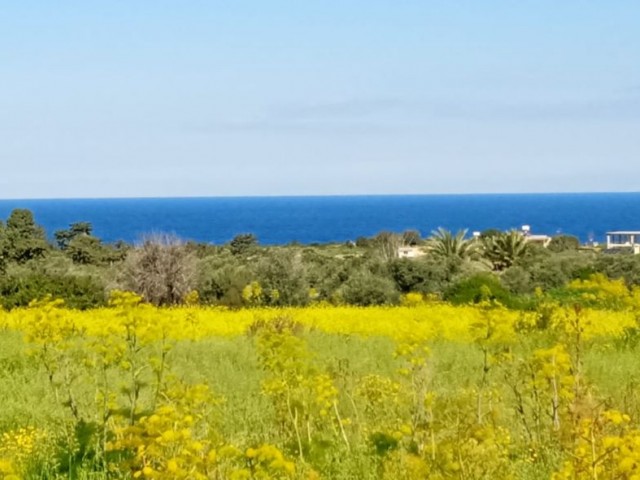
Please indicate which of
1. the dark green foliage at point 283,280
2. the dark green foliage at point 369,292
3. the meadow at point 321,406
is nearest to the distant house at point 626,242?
the dark green foliage at point 369,292

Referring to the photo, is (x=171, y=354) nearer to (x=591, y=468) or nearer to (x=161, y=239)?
(x=591, y=468)

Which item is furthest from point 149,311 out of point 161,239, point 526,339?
point 161,239

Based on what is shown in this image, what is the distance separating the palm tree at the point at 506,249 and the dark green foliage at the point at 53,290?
1961 centimetres

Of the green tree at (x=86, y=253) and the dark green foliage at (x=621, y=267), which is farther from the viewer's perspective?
the green tree at (x=86, y=253)

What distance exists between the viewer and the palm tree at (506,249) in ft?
126

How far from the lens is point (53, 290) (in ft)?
75.3

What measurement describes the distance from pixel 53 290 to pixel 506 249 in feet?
70.5

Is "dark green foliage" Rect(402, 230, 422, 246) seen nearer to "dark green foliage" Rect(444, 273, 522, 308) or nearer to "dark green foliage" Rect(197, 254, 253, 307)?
"dark green foliage" Rect(197, 254, 253, 307)

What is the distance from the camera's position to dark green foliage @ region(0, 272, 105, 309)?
22625mm

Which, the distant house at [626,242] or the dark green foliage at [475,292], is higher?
the dark green foliage at [475,292]

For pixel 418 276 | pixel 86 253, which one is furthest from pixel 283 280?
pixel 86 253

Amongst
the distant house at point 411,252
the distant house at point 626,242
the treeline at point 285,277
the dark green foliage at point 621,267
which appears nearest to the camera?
the treeline at point 285,277

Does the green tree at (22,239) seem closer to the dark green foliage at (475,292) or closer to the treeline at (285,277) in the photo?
the treeline at (285,277)

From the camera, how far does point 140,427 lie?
4.18m
